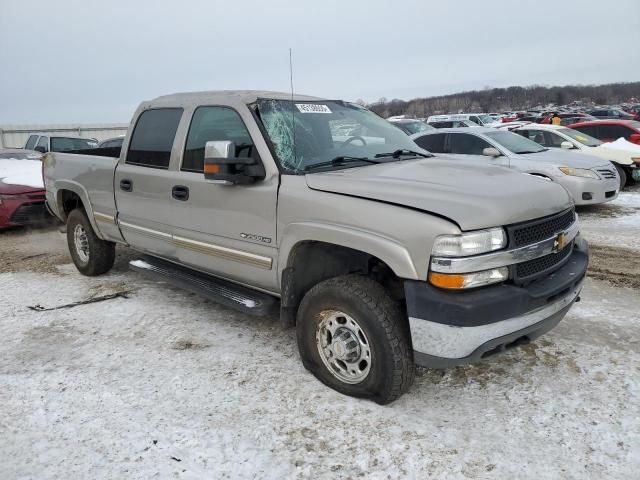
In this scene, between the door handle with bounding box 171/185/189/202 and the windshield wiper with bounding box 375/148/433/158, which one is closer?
the windshield wiper with bounding box 375/148/433/158

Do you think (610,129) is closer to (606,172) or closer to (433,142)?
(606,172)

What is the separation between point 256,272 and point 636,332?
3.00m

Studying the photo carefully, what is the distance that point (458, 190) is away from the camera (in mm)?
2951

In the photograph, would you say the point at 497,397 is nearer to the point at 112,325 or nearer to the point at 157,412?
the point at 157,412

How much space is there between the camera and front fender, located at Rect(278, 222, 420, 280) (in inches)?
109

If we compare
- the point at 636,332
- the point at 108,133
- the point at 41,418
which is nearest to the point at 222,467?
the point at 41,418

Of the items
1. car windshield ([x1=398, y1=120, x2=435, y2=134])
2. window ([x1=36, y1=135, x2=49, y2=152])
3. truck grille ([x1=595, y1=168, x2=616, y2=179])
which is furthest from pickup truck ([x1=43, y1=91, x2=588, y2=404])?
car windshield ([x1=398, y1=120, x2=435, y2=134])

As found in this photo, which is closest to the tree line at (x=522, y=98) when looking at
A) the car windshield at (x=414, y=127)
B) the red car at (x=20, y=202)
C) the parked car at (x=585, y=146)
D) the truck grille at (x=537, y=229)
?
the car windshield at (x=414, y=127)

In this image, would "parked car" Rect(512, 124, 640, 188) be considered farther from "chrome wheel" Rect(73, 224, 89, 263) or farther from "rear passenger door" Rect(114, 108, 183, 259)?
"chrome wheel" Rect(73, 224, 89, 263)

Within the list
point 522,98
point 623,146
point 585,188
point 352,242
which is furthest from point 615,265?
point 522,98

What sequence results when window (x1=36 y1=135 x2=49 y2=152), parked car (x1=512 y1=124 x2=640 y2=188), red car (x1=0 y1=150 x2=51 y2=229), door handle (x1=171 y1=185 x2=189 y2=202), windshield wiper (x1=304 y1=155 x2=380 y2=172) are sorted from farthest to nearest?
window (x1=36 y1=135 x2=49 y2=152) < parked car (x1=512 y1=124 x2=640 y2=188) < red car (x1=0 y1=150 x2=51 y2=229) < door handle (x1=171 y1=185 x2=189 y2=202) < windshield wiper (x1=304 y1=155 x2=380 y2=172)

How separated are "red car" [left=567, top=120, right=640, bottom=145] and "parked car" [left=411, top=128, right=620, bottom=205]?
4834 mm

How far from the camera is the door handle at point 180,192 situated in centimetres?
408

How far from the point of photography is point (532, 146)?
9.75m
